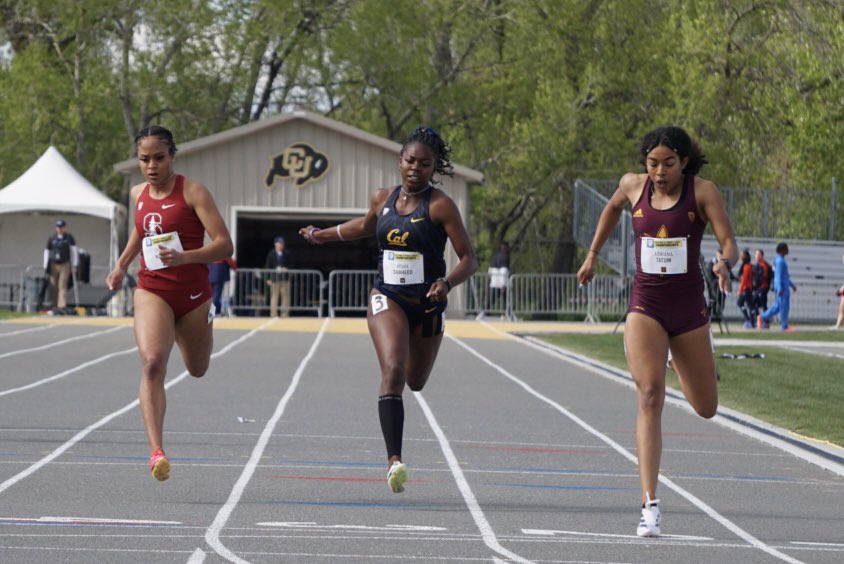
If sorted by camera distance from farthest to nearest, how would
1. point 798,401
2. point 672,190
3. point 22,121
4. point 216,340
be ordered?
point 22,121 < point 216,340 < point 798,401 < point 672,190

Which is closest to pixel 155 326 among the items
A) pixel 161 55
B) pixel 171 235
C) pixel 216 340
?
pixel 171 235

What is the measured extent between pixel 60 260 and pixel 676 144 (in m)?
27.9

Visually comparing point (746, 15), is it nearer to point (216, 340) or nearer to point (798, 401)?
point (216, 340)

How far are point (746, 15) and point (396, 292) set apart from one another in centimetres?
4079

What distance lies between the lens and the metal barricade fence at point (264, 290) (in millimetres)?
37188

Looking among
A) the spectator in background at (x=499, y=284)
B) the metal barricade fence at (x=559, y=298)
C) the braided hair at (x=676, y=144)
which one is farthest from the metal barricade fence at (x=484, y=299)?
the braided hair at (x=676, y=144)

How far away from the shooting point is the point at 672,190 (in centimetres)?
817

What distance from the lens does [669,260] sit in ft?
26.5

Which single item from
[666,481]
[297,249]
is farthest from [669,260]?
[297,249]

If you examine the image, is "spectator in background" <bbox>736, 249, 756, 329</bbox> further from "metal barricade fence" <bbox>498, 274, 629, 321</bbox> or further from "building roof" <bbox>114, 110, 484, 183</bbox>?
"building roof" <bbox>114, 110, 484, 183</bbox>

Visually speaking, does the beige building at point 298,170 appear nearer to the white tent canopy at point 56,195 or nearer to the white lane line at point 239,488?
the white tent canopy at point 56,195

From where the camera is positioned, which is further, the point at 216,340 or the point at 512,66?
the point at 512,66

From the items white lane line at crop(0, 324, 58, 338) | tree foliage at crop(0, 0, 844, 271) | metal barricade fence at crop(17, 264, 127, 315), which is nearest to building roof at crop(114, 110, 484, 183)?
metal barricade fence at crop(17, 264, 127, 315)

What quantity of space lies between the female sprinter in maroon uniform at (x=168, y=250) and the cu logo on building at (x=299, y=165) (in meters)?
30.7
